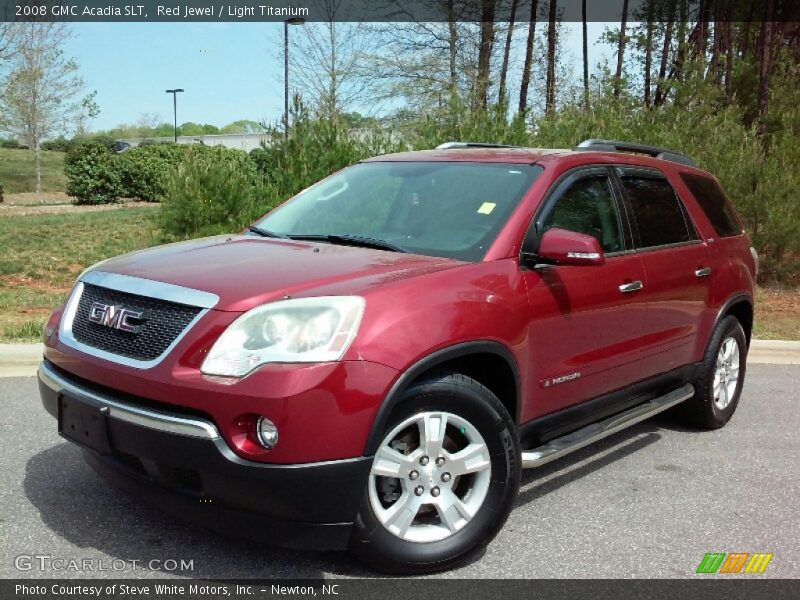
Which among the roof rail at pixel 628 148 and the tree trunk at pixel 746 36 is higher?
the tree trunk at pixel 746 36

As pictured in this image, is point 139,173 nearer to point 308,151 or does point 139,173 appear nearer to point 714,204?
point 308,151

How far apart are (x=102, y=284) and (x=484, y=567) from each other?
6.67 ft

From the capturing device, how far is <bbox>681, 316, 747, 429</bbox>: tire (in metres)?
5.35

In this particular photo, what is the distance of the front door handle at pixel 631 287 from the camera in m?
4.30

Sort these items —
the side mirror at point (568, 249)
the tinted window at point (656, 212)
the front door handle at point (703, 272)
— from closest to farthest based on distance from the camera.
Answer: the side mirror at point (568, 249) < the tinted window at point (656, 212) < the front door handle at point (703, 272)

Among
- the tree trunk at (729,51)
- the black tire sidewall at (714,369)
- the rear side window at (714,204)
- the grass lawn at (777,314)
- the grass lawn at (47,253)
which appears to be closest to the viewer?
the black tire sidewall at (714,369)

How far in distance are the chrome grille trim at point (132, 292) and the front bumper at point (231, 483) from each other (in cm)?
18

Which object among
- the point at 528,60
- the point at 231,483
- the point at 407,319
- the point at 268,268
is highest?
the point at 528,60

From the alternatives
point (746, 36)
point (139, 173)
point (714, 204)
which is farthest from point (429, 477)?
point (746, 36)

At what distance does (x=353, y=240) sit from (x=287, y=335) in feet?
3.71

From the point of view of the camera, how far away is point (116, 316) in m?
3.26

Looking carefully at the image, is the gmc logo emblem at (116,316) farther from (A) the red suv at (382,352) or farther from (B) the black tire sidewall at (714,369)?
(B) the black tire sidewall at (714,369)

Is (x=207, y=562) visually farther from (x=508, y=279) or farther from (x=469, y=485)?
(x=508, y=279)

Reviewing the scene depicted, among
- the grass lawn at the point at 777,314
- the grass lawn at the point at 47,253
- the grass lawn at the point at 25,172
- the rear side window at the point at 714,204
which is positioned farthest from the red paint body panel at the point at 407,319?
the grass lawn at the point at 25,172
